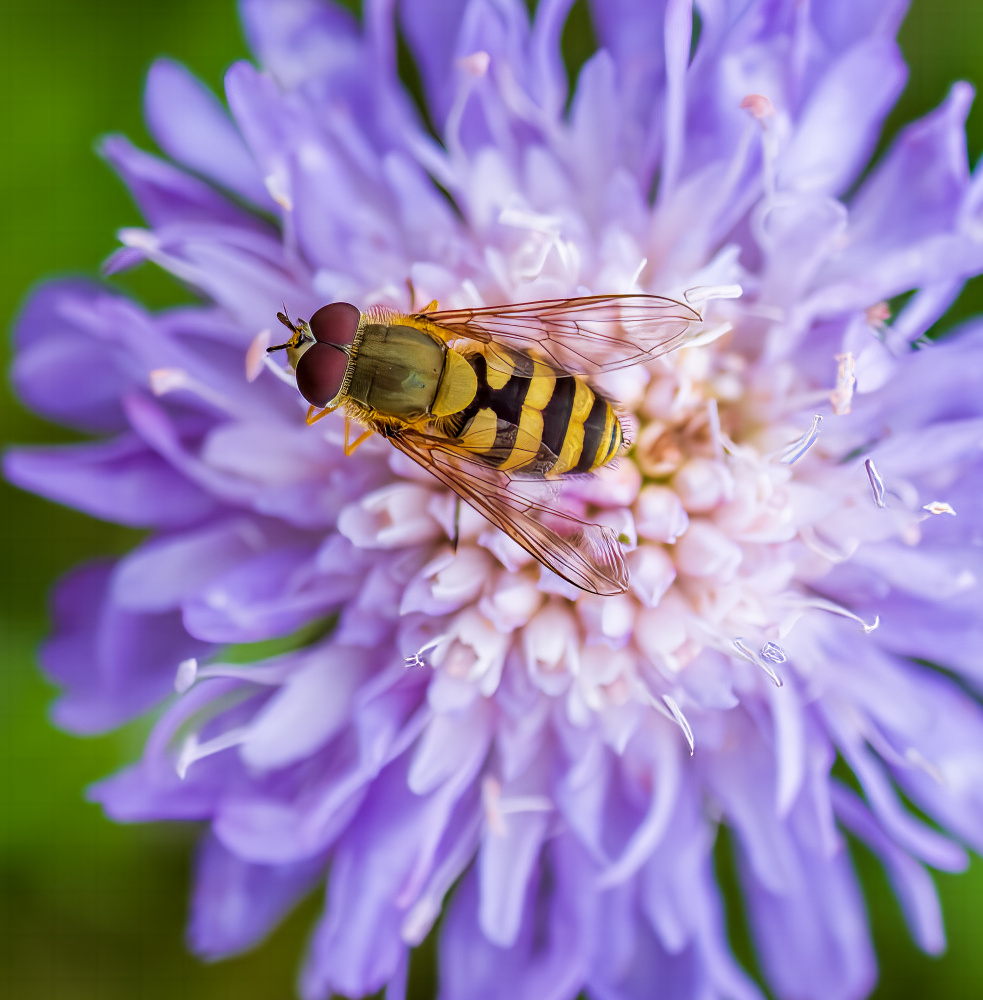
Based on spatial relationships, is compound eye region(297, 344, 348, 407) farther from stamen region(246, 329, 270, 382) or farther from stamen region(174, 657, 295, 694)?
stamen region(174, 657, 295, 694)

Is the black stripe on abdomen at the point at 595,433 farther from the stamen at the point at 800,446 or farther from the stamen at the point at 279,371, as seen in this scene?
the stamen at the point at 279,371

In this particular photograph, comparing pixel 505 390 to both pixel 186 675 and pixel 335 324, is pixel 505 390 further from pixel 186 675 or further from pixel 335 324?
pixel 186 675

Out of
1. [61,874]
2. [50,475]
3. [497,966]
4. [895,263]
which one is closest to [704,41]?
[895,263]

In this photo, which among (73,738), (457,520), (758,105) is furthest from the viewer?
(73,738)

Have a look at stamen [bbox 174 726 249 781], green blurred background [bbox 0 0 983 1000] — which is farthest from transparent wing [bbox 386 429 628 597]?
green blurred background [bbox 0 0 983 1000]

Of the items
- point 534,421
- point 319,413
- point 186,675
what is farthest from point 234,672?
point 534,421

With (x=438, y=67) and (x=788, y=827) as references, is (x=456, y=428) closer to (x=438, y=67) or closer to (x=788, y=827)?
(x=438, y=67)
